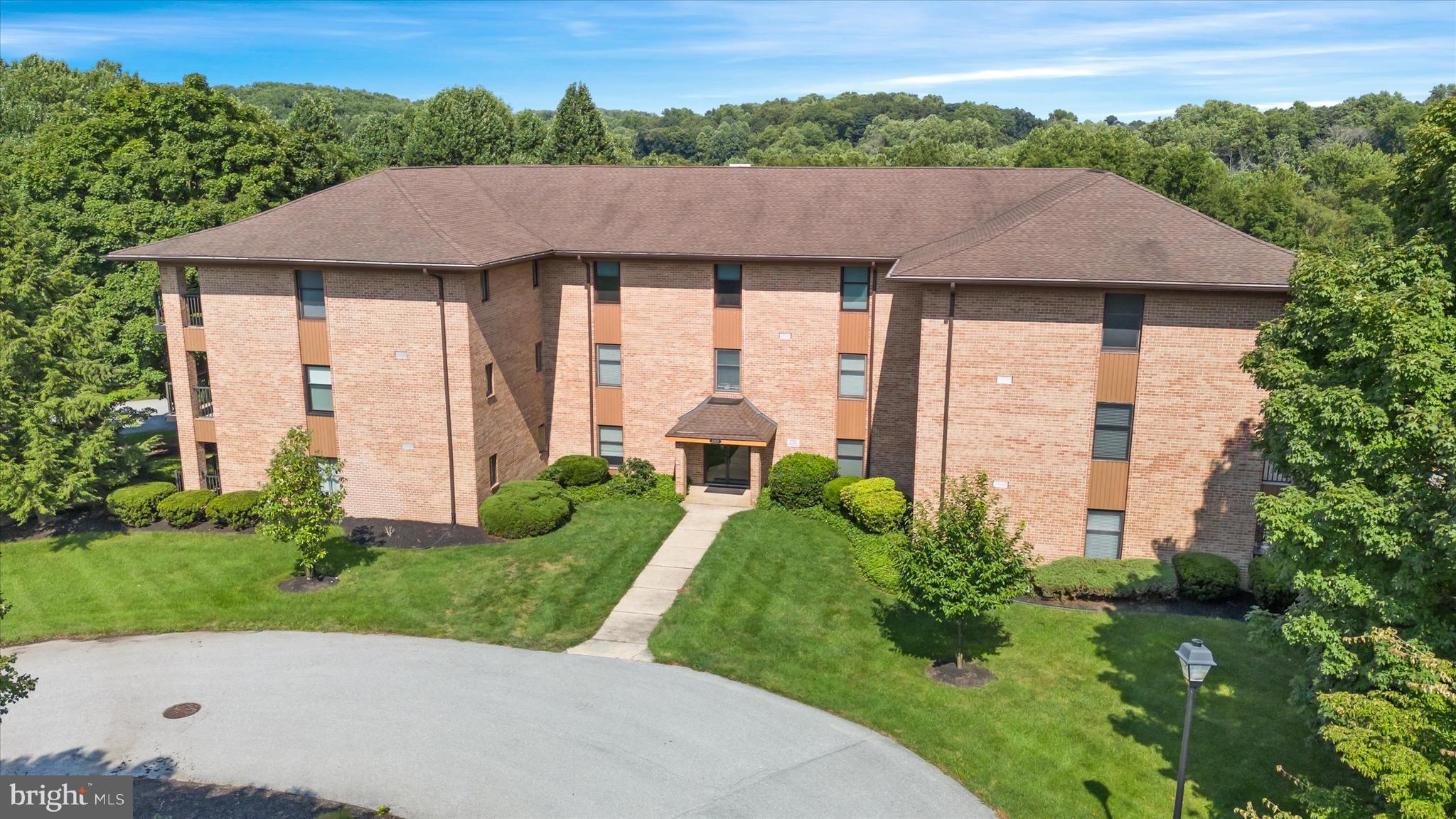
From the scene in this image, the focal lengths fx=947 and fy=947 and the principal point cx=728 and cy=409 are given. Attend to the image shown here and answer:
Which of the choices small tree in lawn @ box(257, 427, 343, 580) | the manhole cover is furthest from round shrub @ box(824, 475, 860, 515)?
the manhole cover

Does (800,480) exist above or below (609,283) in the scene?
below

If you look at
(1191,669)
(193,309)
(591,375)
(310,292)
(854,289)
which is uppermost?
(854,289)

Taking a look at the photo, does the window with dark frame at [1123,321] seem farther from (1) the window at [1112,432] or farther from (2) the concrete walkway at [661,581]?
(2) the concrete walkway at [661,581]

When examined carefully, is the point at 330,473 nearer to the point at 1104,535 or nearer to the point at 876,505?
the point at 876,505

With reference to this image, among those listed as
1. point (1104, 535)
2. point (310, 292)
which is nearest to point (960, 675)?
point (1104, 535)

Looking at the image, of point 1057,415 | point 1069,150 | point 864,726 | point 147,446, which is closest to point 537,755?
point 864,726

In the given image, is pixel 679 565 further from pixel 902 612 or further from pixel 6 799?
pixel 6 799
